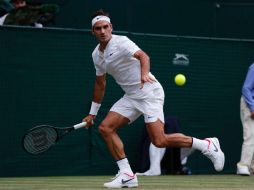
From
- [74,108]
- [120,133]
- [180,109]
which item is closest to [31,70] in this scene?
[74,108]

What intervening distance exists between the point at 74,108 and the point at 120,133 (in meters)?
0.85

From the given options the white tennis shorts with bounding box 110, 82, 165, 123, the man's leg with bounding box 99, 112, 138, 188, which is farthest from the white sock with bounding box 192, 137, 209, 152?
the man's leg with bounding box 99, 112, 138, 188

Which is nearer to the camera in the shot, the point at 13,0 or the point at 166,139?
the point at 166,139

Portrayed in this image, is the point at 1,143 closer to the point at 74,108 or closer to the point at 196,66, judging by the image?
the point at 74,108

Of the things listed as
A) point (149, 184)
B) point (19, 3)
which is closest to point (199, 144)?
point (149, 184)

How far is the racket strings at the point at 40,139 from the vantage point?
8455 mm

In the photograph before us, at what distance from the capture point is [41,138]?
28.0ft

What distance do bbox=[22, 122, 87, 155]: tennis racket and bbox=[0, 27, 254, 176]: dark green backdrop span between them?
7.63 ft

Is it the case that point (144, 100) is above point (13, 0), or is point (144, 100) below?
below

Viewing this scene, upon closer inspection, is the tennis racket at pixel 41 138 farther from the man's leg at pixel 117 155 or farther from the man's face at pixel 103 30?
the man's face at pixel 103 30

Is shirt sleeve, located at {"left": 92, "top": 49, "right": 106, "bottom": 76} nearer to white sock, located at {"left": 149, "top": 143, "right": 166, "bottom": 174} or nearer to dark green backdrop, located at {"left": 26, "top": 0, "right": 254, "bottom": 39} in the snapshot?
white sock, located at {"left": 149, "top": 143, "right": 166, "bottom": 174}

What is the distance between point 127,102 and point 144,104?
0.20 meters

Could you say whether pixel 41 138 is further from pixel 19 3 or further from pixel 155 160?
pixel 19 3

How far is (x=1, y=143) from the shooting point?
35.2ft
